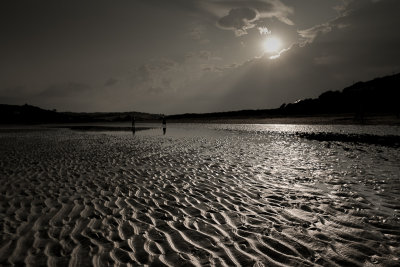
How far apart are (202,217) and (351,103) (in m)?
101

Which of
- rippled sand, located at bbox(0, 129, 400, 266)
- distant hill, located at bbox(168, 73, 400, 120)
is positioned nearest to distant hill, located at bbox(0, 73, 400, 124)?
distant hill, located at bbox(168, 73, 400, 120)

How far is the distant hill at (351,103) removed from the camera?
257 feet

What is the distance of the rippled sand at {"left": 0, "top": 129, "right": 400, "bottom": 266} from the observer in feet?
14.6

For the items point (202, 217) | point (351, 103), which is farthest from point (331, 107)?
point (202, 217)

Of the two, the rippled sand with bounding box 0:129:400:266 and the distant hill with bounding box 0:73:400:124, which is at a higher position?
the distant hill with bounding box 0:73:400:124

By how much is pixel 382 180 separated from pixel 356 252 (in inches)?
261

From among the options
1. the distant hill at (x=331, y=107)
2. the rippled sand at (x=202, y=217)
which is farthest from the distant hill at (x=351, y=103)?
the rippled sand at (x=202, y=217)

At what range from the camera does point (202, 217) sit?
6219 millimetres

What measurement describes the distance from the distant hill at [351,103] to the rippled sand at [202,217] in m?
61.3

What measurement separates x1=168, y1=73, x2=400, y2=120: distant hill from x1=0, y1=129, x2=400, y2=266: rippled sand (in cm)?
6130

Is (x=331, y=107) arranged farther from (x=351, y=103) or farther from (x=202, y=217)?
(x=202, y=217)

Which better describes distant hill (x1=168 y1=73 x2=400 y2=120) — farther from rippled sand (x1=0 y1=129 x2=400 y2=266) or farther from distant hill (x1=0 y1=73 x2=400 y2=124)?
rippled sand (x1=0 y1=129 x2=400 y2=266)

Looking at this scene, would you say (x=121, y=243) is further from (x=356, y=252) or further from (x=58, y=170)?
(x=58, y=170)

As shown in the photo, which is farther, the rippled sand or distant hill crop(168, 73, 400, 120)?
distant hill crop(168, 73, 400, 120)
